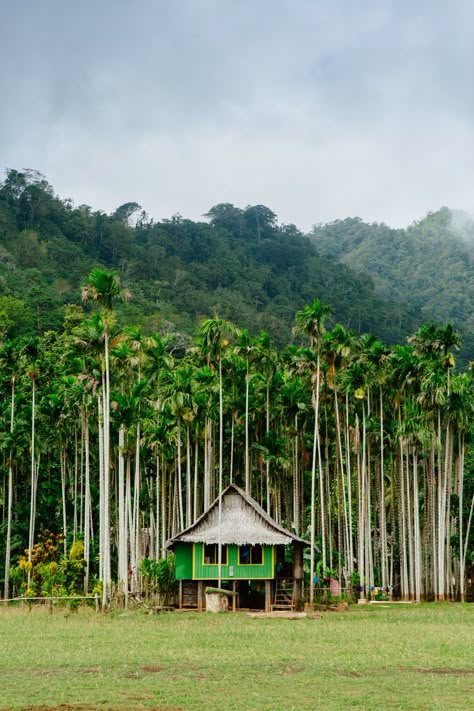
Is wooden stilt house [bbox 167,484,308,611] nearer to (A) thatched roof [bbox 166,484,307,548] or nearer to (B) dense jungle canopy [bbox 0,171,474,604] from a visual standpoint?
(A) thatched roof [bbox 166,484,307,548]

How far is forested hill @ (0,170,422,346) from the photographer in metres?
112

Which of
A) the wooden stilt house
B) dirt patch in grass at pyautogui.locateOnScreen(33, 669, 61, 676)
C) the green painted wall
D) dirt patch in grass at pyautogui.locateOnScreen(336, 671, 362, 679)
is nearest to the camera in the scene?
dirt patch in grass at pyautogui.locateOnScreen(336, 671, 362, 679)

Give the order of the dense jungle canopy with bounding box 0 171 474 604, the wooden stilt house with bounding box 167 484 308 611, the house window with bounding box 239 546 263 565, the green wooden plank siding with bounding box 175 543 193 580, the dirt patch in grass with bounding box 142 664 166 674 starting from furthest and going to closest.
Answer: the dense jungle canopy with bounding box 0 171 474 604
the green wooden plank siding with bounding box 175 543 193 580
the house window with bounding box 239 546 263 565
the wooden stilt house with bounding box 167 484 308 611
the dirt patch in grass with bounding box 142 664 166 674

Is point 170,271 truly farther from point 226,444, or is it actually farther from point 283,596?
point 283,596

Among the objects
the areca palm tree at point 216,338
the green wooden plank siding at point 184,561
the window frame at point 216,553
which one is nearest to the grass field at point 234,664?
the window frame at point 216,553

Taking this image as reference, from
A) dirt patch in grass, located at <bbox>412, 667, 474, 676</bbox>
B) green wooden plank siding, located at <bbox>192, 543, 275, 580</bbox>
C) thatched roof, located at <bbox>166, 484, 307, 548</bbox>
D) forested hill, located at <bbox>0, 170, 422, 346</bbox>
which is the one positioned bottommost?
dirt patch in grass, located at <bbox>412, 667, 474, 676</bbox>

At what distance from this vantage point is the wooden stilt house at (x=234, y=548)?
48250mm

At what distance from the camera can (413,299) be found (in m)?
167

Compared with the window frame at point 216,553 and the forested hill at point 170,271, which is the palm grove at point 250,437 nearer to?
the window frame at point 216,553

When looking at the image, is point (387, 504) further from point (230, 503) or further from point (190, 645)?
point (190, 645)

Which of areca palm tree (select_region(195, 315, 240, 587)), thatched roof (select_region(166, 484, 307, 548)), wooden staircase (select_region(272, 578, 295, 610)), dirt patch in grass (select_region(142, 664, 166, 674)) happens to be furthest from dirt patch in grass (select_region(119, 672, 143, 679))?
areca palm tree (select_region(195, 315, 240, 587))

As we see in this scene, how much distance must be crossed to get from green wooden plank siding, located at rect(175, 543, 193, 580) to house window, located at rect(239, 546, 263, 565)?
264cm

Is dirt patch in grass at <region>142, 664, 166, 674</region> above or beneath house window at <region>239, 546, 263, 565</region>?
beneath

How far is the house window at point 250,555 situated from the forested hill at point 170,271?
1980 inches
